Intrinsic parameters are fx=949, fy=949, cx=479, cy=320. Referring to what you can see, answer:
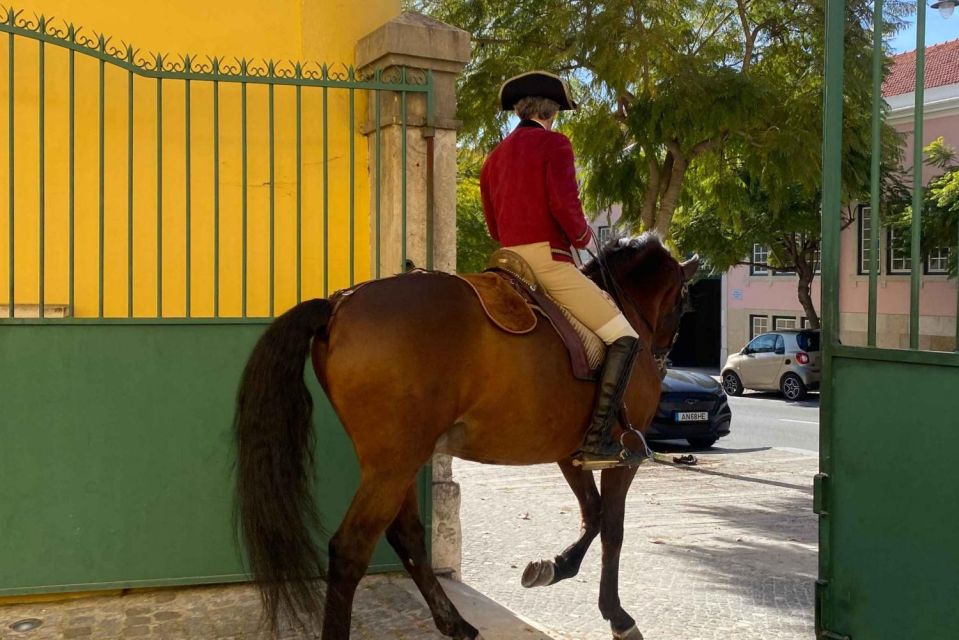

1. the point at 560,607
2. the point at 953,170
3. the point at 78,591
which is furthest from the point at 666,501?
the point at 953,170

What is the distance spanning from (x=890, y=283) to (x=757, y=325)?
22890 mm

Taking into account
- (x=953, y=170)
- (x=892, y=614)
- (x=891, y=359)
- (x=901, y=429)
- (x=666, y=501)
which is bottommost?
(x=666, y=501)

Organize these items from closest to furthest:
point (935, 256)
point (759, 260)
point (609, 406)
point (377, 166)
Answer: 1. point (609, 406)
2. point (377, 166)
3. point (935, 256)
4. point (759, 260)

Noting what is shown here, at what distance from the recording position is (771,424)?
18.7 meters

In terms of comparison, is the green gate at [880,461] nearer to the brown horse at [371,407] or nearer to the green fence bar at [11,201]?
the brown horse at [371,407]

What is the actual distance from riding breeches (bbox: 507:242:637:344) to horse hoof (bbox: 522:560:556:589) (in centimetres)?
133

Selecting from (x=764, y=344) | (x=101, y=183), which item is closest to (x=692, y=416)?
(x=101, y=183)

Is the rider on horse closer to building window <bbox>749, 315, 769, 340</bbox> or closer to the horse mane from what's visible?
the horse mane

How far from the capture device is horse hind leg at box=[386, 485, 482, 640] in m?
4.70

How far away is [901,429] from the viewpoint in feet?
11.8

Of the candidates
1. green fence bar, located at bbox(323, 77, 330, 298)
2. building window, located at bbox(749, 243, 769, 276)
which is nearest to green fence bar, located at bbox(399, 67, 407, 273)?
green fence bar, located at bbox(323, 77, 330, 298)

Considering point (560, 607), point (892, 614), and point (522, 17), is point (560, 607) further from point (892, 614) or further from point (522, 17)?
point (522, 17)

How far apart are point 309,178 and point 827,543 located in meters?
3.79

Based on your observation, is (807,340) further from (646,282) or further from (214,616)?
(214,616)
